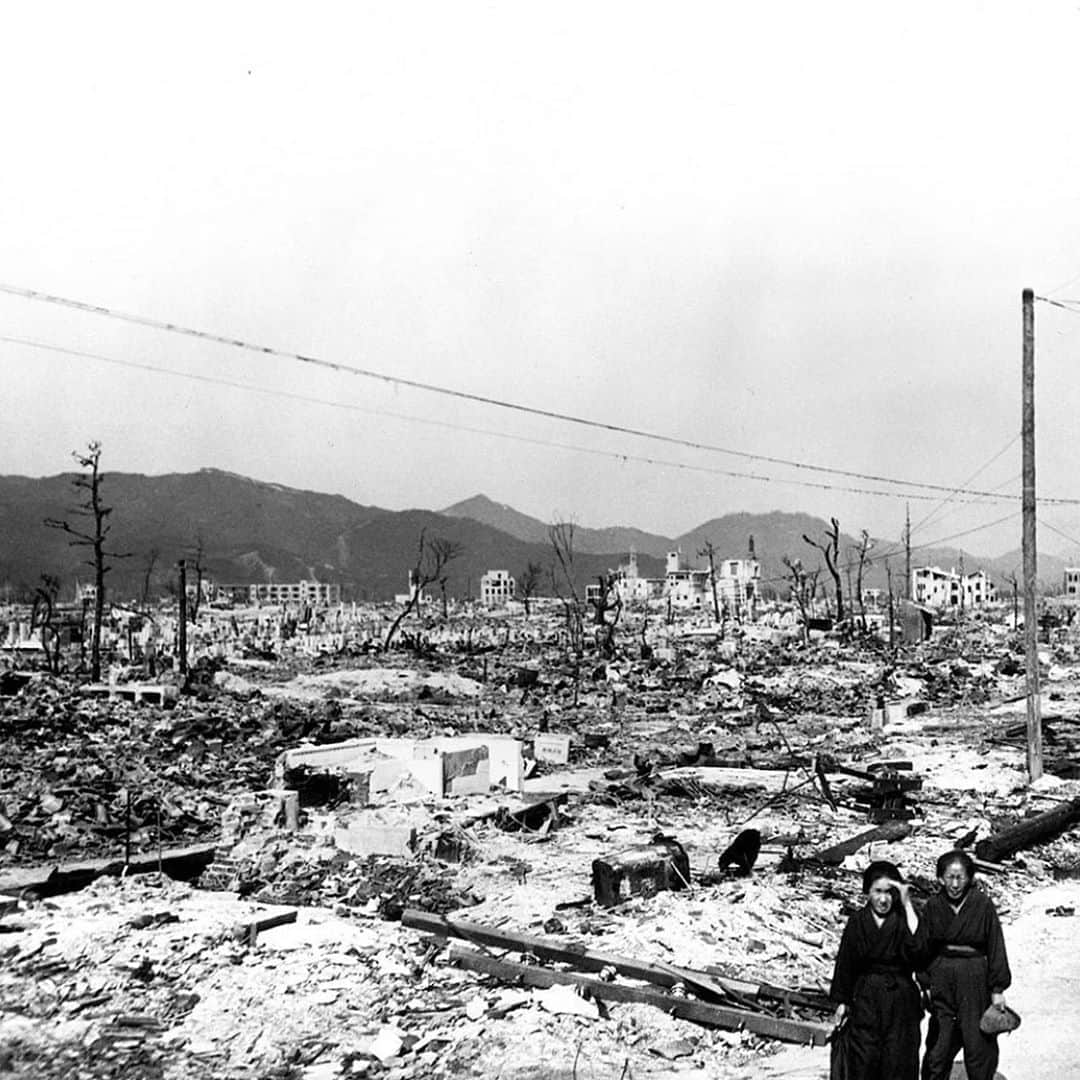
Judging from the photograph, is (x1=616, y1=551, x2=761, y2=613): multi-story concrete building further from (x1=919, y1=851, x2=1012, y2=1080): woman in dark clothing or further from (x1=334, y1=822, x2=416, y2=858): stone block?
(x1=919, y1=851, x2=1012, y2=1080): woman in dark clothing

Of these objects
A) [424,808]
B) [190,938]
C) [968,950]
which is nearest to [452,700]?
[424,808]

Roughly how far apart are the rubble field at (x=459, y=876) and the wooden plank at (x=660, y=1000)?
0.02 m

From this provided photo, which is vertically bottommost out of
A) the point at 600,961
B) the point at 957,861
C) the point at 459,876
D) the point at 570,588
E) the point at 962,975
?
the point at 459,876

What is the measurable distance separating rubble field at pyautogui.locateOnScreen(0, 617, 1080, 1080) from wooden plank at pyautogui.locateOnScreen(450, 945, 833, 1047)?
18 mm

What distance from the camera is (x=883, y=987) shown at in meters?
4.26

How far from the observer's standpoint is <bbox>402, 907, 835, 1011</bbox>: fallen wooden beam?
6.26 m

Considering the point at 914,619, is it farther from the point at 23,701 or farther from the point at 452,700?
the point at 23,701

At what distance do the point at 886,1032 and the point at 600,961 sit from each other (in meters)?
2.71

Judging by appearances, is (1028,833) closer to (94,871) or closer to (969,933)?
(969,933)

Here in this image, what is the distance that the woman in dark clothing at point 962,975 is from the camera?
444 centimetres

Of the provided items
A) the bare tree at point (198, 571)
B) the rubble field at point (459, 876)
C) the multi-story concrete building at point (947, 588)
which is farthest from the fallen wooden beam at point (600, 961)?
the multi-story concrete building at point (947, 588)

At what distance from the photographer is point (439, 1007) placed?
6.17 metres

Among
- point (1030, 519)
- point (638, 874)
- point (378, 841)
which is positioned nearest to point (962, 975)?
point (638, 874)

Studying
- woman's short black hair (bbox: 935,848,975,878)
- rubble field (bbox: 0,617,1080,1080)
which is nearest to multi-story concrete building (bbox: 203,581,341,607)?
rubble field (bbox: 0,617,1080,1080)
